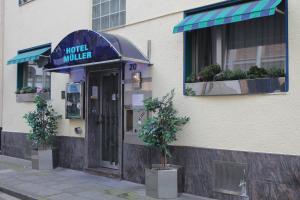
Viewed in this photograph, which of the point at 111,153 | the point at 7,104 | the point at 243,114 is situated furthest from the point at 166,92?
the point at 7,104

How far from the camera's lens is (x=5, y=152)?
13.6 m

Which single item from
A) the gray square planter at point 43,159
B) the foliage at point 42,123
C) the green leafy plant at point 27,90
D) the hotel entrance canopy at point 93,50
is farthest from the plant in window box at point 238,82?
the green leafy plant at point 27,90

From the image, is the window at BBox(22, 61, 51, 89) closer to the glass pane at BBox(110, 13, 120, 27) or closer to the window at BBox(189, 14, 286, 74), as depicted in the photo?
the glass pane at BBox(110, 13, 120, 27)

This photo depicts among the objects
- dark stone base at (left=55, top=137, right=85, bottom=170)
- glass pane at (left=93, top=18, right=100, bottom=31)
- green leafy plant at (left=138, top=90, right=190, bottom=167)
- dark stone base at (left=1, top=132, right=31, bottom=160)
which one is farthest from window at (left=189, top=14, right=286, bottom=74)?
dark stone base at (left=1, top=132, right=31, bottom=160)

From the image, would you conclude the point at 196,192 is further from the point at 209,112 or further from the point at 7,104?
the point at 7,104

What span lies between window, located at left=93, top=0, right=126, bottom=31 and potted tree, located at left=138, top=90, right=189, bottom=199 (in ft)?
8.71

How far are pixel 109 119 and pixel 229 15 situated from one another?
14.2 feet

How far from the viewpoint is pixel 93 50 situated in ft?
27.2

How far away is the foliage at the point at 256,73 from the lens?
6.59 meters

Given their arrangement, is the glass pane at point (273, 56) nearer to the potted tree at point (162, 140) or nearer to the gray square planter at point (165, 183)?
the potted tree at point (162, 140)

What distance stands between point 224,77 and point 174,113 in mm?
1152

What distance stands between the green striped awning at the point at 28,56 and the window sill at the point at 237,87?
5542 mm

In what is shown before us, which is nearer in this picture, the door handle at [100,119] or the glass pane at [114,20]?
the glass pane at [114,20]

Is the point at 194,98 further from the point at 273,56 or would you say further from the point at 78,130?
the point at 78,130
